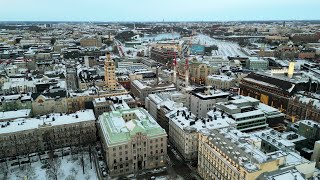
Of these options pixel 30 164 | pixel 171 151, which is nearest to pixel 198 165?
pixel 171 151

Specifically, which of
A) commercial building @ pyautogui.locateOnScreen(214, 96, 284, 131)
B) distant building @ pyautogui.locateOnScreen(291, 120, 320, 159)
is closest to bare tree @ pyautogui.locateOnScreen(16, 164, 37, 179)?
commercial building @ pyautogui.locateOnScreen(214, 96, 284, 131)

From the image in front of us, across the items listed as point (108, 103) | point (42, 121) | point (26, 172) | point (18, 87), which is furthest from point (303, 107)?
point (18, 87)

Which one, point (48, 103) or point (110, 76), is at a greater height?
point (110, 76)

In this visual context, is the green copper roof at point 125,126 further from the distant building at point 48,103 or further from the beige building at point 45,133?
the distant building at point 48,103

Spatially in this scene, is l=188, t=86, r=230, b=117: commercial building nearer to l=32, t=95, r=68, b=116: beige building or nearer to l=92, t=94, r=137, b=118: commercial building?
l=92, t=94, r=137, b=118: commercial building

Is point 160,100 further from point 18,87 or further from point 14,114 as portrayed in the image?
point 18,87

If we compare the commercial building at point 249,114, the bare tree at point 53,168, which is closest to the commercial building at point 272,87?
the commercial building at point 249,114
